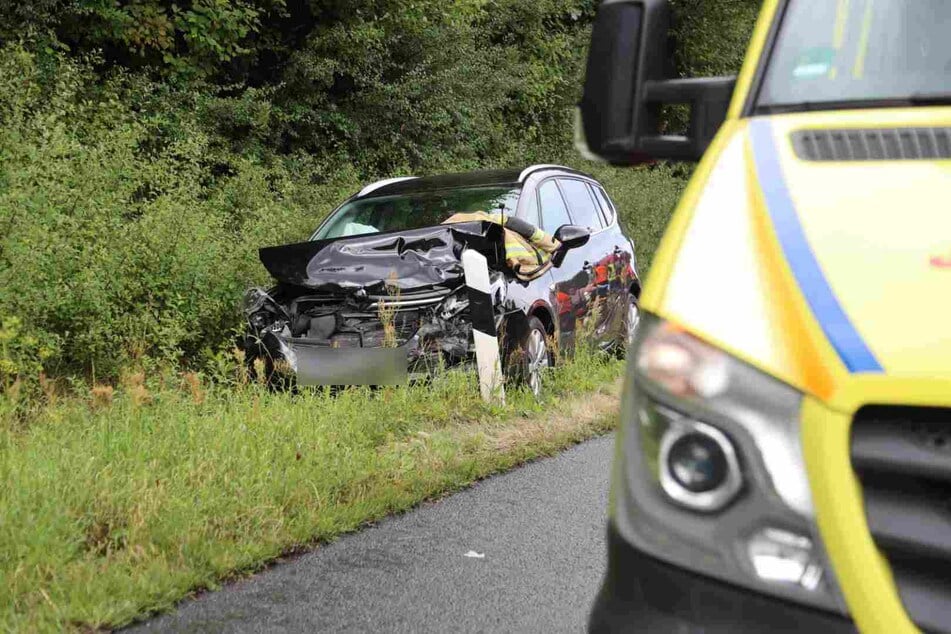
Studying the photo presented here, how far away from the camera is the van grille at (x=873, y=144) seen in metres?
2.41

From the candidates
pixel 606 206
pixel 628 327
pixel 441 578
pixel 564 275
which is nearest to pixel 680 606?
pixel 441 578

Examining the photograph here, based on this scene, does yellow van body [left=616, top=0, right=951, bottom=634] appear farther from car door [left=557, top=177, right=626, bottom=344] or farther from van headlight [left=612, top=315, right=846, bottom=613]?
car door [left=557, top=177, right=626, bottom=344]

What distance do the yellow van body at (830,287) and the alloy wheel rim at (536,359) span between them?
5.81 meters

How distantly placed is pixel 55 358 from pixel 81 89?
514cm

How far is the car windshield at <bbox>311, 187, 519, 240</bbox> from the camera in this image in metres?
8.98

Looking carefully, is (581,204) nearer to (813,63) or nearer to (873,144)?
(813,63)

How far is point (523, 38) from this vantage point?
22.0 m

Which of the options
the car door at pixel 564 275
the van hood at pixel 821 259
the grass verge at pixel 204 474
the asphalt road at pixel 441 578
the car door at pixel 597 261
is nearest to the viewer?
the van hood at pixel 821 259

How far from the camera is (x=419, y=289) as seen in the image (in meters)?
7.74

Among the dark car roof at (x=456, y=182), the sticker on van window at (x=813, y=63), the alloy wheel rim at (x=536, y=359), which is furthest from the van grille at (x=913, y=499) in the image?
the dark car roof at (x=456, y=182)

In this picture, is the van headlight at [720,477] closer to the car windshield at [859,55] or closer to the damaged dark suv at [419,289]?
the car windshield at [859,55]

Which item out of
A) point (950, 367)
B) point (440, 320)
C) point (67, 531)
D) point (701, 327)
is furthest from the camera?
point (440, 320)

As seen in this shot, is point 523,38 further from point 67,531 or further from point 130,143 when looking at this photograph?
point 67,531

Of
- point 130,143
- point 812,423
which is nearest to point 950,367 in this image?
point 812,423
